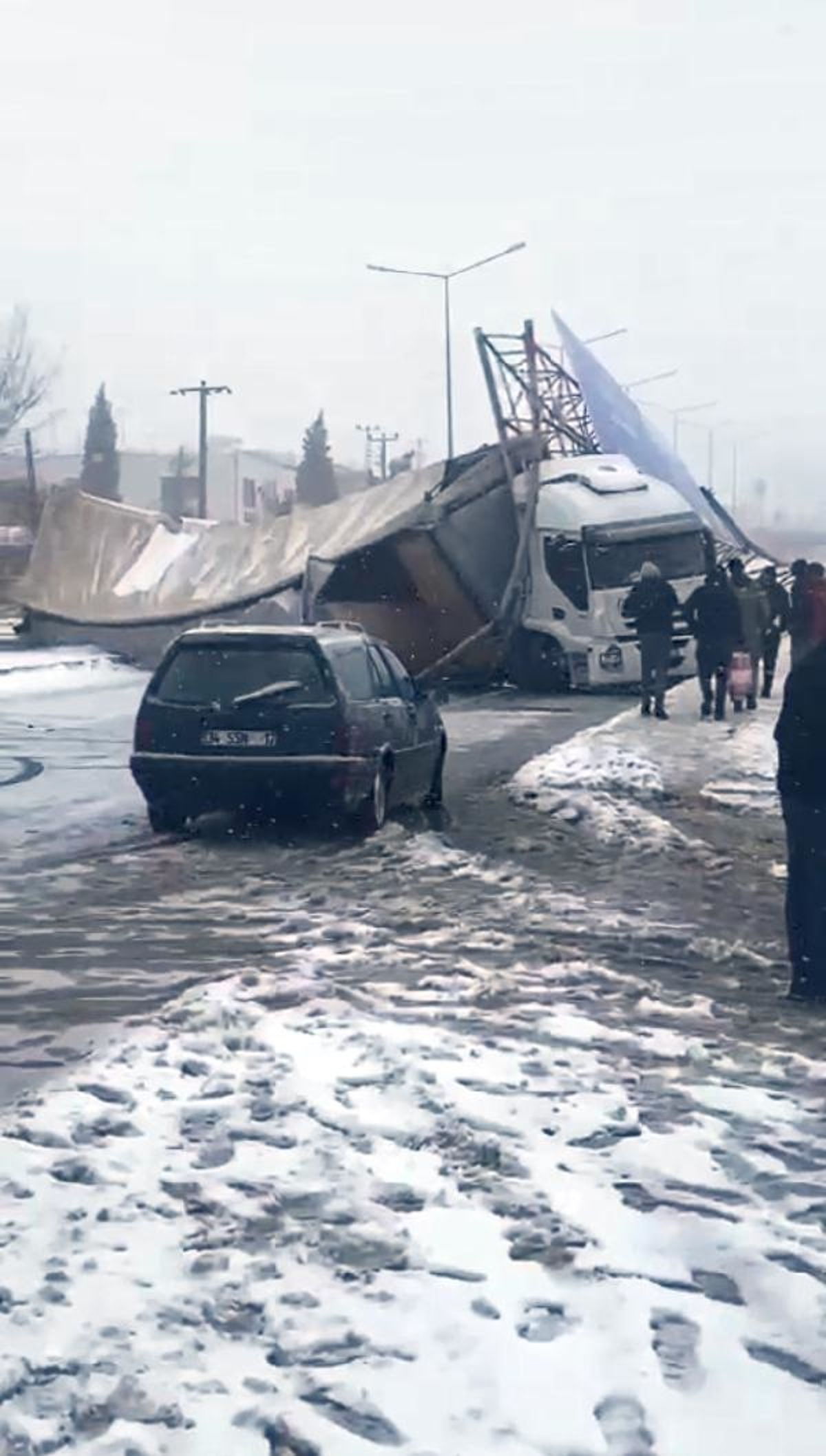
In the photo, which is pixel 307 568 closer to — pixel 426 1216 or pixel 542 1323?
pixel 426 1216

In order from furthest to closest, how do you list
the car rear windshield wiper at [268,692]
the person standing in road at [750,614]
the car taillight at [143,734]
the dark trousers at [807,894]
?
the person standing in road at [750,614], the car taillight at [143,734], the car rear windshield wiper at [268,692], the dark trousers at [807,894]

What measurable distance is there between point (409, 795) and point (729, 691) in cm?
1000

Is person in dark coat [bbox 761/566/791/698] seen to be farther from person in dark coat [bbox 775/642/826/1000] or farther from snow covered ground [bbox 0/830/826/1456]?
snow covered ground [bbox 0/830/826/1456]

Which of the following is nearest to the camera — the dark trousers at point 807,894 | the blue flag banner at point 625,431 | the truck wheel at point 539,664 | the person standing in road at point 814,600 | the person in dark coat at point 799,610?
the dark trousers at point 807,894

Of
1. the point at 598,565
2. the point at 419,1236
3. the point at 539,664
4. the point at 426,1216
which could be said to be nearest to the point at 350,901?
the point at 426,1216

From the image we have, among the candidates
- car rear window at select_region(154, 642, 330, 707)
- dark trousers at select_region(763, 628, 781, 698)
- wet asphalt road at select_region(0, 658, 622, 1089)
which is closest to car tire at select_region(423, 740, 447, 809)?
wet asphalt road at select_region(0, 658, 622, 1089)

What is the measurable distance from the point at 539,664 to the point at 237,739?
16341 millimetres

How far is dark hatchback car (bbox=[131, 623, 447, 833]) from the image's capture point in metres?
13.0

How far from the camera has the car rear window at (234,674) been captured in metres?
13.2

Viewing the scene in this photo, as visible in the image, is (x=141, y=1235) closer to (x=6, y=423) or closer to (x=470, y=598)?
(x=470, y=598)

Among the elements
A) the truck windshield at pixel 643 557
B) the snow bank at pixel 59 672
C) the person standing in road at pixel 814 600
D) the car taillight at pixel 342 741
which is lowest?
the snow bank at pixel 59 672

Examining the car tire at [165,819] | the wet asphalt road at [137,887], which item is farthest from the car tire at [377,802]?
the car tire at [165,819]

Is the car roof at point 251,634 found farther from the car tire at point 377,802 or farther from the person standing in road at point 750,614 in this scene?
the person standing in road at point 750,614

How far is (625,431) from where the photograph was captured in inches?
1635
